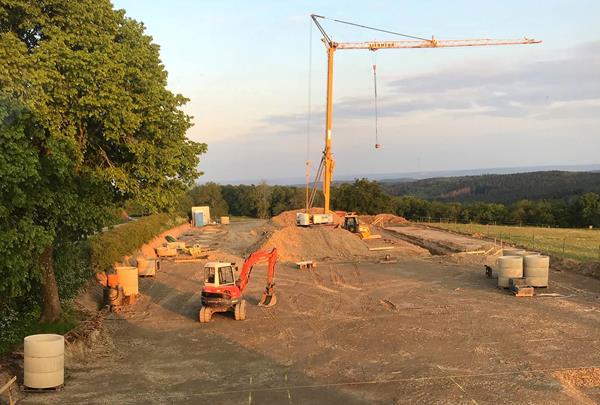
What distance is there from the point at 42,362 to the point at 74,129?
631 cm

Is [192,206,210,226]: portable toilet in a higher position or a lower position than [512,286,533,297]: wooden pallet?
higher

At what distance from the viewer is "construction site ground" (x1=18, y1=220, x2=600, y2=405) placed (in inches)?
501

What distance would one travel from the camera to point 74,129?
589 inches

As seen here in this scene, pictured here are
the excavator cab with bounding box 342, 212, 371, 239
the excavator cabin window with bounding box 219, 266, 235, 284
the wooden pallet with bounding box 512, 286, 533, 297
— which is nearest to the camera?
the excavator cabin window with bounding box 219, 266, 235, 284

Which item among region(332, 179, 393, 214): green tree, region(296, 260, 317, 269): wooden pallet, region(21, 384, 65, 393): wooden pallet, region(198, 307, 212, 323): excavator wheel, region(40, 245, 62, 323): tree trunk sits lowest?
region(21, 384, 65, 393): wooden pallet

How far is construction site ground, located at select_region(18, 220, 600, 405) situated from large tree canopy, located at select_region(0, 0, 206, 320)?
3.73 meters

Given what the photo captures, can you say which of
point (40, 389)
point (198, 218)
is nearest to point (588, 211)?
point (198, 218)

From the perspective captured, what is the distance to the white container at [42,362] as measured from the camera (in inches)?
496

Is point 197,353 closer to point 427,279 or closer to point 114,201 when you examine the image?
point 114,201

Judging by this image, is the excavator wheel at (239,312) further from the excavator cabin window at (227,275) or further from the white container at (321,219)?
the white container at (321,219)

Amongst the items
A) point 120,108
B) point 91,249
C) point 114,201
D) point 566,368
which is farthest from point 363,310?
point 91,249

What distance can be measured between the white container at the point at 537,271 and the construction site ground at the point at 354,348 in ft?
2.97

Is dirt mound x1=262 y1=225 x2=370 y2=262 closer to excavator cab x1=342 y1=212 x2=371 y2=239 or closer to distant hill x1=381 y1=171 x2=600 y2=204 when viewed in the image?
excavator cab x1=342 y1=212 x2=371 y2=239

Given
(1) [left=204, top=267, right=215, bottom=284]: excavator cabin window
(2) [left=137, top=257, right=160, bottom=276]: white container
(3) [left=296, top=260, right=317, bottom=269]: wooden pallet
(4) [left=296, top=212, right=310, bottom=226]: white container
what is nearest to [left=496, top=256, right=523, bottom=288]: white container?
(3) [left=296, top=260, right=317, bottom=269]: wooden pallet
